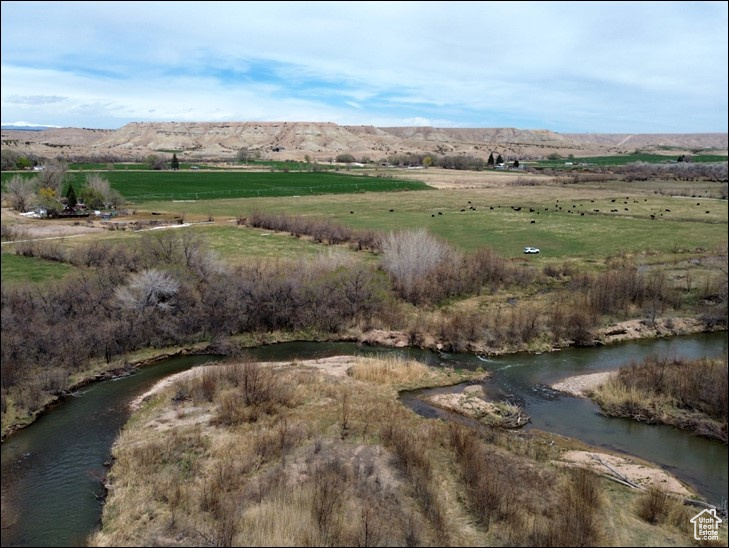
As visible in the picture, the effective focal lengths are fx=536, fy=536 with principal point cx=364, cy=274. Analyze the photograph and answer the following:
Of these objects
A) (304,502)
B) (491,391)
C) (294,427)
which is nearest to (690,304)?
(491,391)

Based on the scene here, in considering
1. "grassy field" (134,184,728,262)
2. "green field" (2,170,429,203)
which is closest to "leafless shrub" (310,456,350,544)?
"grassy field" (134,184,728,262)

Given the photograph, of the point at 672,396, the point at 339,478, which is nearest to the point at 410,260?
the point at 672,396

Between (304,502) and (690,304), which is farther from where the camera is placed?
(690,304)

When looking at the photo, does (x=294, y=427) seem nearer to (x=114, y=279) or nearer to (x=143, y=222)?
(x=114, y=279)

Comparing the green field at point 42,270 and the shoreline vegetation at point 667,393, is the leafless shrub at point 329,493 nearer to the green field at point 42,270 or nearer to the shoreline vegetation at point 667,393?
the shoreline vegetation at point 667,393

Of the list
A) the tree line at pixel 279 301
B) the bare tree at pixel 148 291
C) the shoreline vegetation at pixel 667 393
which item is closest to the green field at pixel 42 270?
the tree line at pixel 279 301
